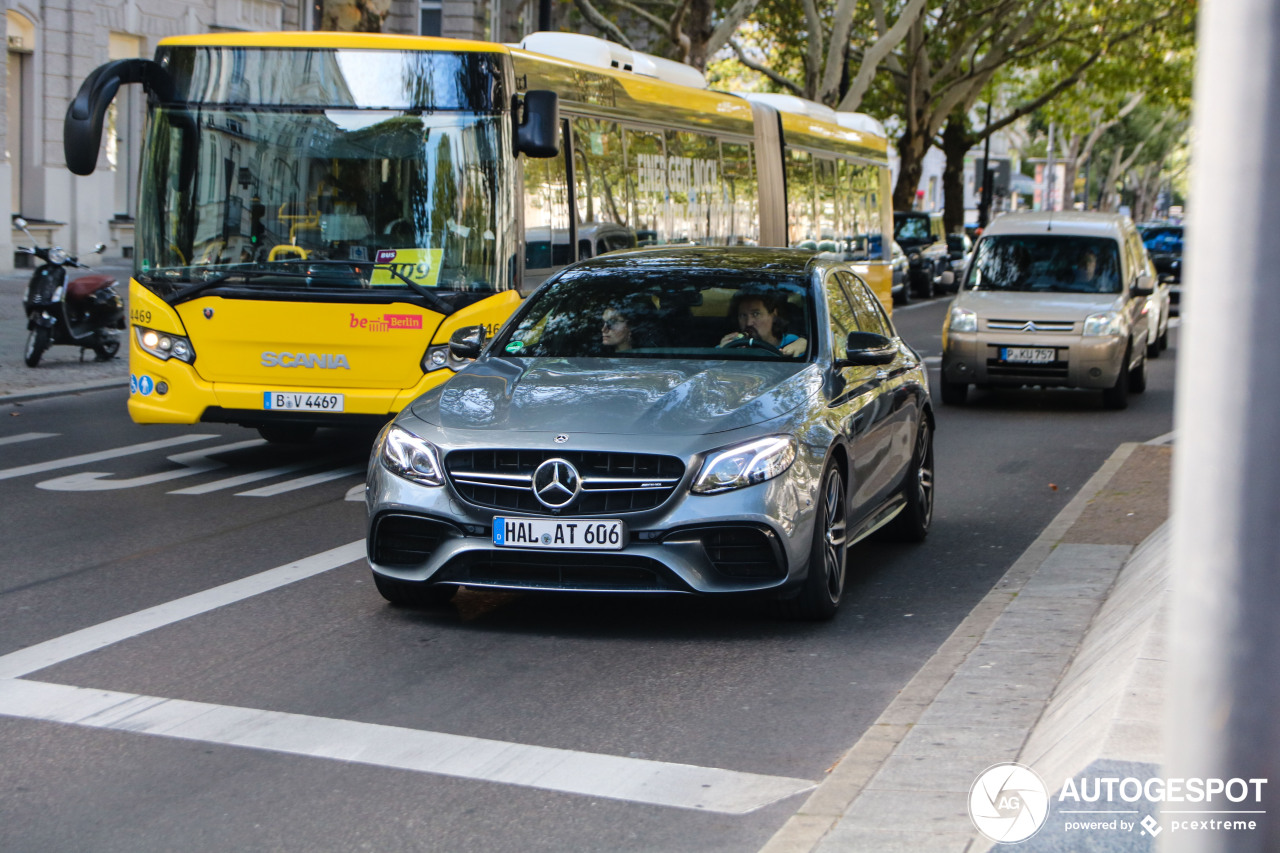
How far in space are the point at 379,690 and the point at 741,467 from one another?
1595 millimetres

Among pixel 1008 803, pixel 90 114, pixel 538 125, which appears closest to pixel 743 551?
pixel 1008 803

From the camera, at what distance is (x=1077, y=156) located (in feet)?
255

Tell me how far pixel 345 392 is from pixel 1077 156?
71.2m

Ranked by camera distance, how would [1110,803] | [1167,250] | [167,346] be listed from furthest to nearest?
[1167,250] < [167,346] < [1110,803]

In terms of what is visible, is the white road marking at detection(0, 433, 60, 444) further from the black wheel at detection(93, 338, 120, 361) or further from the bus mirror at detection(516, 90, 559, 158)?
the black wheel at detection(93, 338, 120, 361)

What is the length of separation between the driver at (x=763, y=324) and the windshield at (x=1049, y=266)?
9.42 metres

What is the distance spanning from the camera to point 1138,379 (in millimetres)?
17859

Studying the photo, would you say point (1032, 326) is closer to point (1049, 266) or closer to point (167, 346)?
point (1049, 266)

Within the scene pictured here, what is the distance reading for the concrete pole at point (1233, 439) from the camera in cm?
214

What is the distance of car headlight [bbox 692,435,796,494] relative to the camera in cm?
647

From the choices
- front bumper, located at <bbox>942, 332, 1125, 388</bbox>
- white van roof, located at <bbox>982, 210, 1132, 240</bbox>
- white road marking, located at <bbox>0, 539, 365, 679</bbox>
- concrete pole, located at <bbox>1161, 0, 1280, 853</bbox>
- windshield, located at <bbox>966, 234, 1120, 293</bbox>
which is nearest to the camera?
concrete pole, located at <bbox>1161, 0, 1280, 853</bbox>

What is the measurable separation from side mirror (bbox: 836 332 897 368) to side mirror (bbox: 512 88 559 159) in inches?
156

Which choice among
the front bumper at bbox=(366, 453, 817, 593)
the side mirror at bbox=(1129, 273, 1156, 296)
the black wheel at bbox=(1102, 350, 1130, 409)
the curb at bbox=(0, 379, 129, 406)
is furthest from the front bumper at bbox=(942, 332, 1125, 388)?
the front bumper at bbox=(366, 453, 817, 593)

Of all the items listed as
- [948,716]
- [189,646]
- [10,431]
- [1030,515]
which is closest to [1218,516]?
[948,716]
